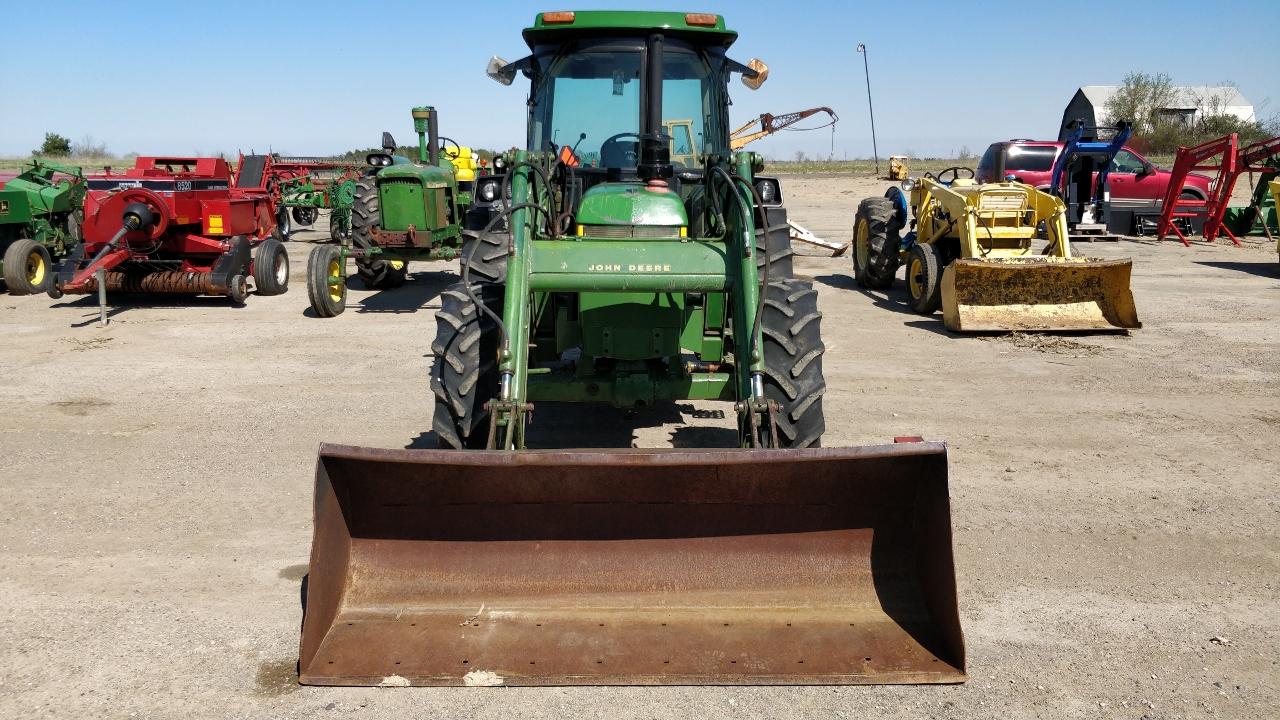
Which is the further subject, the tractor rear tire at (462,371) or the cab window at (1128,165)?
the cab window at (1128,165)

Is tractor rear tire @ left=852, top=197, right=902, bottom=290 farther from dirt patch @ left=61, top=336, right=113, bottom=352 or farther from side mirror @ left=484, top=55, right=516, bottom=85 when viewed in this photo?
dirt patch @ left=61, top=336, right=113, bottom=352

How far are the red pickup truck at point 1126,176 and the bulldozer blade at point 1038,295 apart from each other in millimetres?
9486

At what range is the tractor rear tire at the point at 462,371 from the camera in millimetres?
4910

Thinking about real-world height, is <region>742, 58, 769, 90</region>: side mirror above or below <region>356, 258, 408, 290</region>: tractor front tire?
above

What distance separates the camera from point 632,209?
216 inches

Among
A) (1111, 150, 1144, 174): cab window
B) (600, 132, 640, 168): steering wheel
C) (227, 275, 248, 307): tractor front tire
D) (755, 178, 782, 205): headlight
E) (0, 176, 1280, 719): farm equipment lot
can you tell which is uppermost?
(1111, 150, 1144, 174): cab window

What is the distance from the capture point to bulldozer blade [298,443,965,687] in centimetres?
362

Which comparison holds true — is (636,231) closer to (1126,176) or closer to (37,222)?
(37,222)

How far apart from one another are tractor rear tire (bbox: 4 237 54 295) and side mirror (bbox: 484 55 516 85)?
8.50m

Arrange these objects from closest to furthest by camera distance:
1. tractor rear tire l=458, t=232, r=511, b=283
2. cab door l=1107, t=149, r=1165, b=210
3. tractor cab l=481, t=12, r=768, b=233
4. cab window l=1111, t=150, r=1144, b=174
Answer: tractor rear tire l=458, t=232, r=511, b=283, tractor cab l=481, t=12, r=768, b=233, cab door l=1107, t=149, r=1165, b=210, cab window l=1111, t=150, r=1144, b=174

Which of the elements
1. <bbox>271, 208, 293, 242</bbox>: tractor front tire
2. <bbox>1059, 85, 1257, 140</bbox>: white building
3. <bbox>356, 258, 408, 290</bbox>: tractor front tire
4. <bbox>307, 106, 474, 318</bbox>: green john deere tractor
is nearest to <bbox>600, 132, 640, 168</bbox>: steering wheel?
<bbox>307, 106, 474, 318</bbox>: green john deere tractor

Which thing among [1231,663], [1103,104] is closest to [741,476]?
[1231,663]

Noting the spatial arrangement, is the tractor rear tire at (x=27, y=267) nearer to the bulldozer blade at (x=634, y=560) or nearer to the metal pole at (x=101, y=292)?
the metal pole at (x=101, y=292)

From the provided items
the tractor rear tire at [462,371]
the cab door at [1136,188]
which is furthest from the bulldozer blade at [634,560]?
the cab door at [1136,188]
